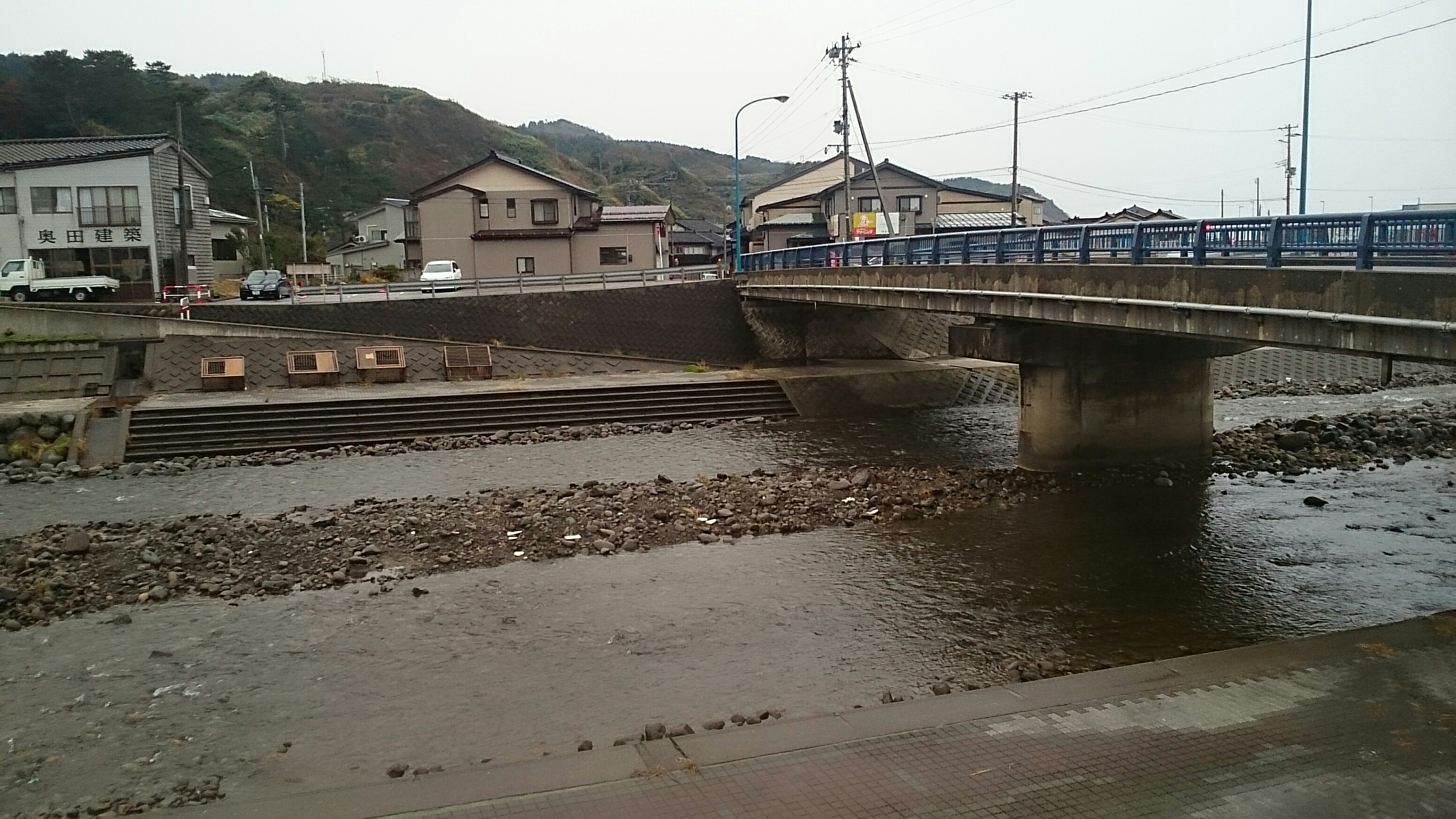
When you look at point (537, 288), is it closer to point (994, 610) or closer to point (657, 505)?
point (657, 505)

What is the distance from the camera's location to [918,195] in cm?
6225

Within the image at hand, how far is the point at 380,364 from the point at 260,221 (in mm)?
37308

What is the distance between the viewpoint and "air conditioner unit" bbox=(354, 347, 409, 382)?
107 ft

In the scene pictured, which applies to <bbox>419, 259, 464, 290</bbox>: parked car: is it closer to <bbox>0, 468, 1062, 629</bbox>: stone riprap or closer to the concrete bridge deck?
<bbox>0, 468, 1062, 629</bbox>: stone riprap

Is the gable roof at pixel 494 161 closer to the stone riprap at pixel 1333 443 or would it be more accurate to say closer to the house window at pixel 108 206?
the house window at pixel 108 206

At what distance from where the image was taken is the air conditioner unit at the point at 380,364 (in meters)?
32.5

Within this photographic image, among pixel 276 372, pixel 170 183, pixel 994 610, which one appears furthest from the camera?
pixel 170 183

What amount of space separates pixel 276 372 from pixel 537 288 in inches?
456

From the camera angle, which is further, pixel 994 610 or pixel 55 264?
pixel 55 264

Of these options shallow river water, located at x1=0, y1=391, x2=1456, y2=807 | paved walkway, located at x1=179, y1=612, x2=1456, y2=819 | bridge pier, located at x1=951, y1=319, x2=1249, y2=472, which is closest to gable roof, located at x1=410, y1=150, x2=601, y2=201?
bridge pier, located at x1=951, y1=319, x2=1249, y2=472

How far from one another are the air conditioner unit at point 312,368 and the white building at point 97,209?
570 inches

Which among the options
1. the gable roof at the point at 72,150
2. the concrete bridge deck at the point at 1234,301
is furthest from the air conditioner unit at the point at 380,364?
the gable roof at the point at 72,150

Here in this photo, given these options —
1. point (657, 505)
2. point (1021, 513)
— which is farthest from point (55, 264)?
point (1021, 513)

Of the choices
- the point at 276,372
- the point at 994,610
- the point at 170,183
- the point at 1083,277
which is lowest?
the point at 994,610
